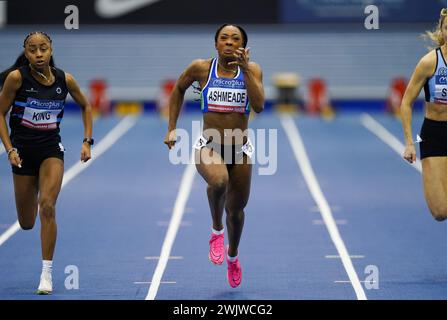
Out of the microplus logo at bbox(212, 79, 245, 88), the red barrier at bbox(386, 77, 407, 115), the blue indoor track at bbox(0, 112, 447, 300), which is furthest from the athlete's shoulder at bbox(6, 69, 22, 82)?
the red barrier at bbox(386, 77, 407, 115)

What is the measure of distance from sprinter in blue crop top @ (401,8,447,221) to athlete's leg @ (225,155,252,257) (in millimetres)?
1334

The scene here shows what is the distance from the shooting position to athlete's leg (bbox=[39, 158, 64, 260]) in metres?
8.47

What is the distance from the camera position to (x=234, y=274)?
8.81m

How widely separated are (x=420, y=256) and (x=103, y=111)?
663 inches

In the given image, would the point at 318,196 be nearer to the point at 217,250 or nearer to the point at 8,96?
the point at 217,250

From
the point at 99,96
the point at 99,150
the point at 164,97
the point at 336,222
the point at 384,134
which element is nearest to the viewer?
the point at 336,222

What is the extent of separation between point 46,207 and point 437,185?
316 centimetres

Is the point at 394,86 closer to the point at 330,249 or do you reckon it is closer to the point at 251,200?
the point at 251,200

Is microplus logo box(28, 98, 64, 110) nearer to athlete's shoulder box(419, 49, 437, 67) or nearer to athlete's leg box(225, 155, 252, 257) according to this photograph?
athlete's leg box(225, 155, 252, 257)

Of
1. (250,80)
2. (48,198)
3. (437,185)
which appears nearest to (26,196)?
(48,198)

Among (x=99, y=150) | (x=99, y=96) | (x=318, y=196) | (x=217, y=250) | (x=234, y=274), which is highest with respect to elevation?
(x=99, y=96)

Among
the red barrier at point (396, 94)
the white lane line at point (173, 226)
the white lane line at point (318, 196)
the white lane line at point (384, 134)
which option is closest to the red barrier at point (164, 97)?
the white lane line at point (318, 196)

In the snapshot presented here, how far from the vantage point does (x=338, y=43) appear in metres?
28.7
